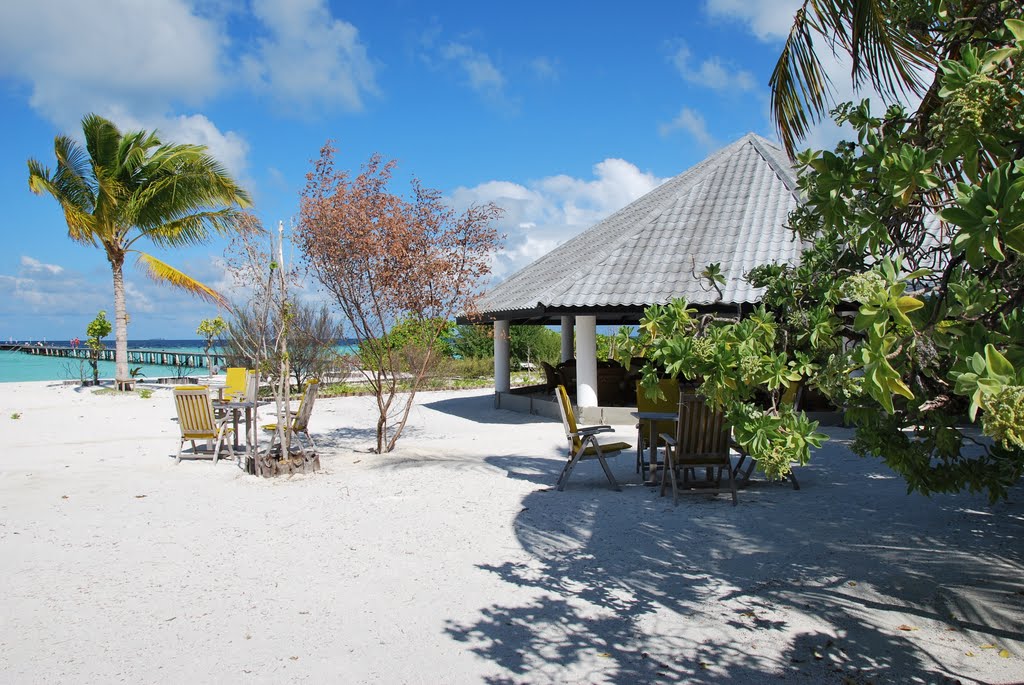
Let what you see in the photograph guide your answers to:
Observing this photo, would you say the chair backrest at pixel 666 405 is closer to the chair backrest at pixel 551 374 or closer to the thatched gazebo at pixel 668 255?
the thatched gazebo at pixel 668 255

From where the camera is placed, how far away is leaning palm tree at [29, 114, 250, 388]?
23.1 m

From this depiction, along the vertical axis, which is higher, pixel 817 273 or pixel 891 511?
pixel 817 273

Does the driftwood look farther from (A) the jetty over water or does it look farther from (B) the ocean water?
(A) the jetty over water

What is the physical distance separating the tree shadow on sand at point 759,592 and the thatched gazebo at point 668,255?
5960mm

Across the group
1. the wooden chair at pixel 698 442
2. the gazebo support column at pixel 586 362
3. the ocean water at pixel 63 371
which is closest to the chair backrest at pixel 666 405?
the wooden chair at pixel 698 442

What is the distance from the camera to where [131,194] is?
2375 centimetres

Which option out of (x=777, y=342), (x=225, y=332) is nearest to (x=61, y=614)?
(x=777, y=342)

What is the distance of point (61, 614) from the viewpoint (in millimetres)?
4965

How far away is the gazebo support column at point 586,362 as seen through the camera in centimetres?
1494

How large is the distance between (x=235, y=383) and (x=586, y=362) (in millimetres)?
7066

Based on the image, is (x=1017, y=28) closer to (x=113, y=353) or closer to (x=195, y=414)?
(x=195, y=414)

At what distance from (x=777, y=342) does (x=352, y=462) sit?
8513 mm

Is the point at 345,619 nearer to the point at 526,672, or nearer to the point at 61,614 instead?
the point at 526,672

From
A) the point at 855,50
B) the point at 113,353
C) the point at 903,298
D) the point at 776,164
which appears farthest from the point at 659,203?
the point at 113,353
